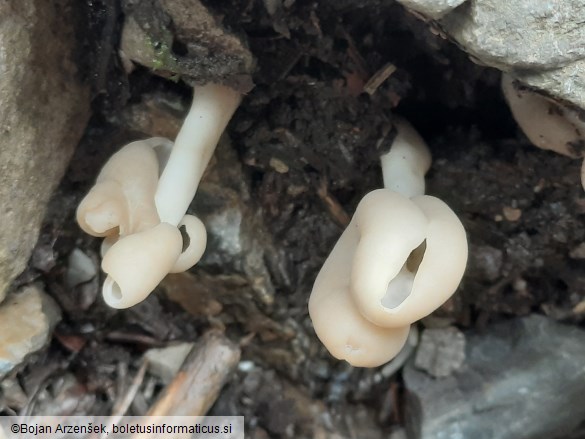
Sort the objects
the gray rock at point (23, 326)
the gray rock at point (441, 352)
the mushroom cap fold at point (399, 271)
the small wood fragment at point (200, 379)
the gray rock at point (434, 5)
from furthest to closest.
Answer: the gray rock at point (441, 352) → the small wood fragment at point (200, 379) → the gray rock at point (23, 326) → the mushroom cap fold at point (399, 271) → the gray rock at point (434, 5)

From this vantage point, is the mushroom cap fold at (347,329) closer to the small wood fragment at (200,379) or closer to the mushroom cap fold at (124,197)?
the mushroom cap fold at (124,197)

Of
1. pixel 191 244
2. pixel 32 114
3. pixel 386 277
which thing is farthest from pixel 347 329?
pixel 32 114

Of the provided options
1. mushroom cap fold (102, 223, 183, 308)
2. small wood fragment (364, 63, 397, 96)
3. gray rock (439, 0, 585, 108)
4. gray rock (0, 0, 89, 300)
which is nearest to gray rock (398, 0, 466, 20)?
gray rock (439, 0, 585, 108)

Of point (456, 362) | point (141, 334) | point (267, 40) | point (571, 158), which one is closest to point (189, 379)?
point (141, 334)

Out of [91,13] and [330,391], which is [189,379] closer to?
[330,391]

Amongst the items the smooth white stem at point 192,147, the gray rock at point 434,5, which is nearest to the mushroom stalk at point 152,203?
the smooth white stem at point 192,147

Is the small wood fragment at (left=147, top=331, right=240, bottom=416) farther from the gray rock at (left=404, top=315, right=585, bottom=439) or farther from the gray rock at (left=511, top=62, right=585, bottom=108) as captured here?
the gray rock at (left=511, top=62, right=585, bottom=108)
